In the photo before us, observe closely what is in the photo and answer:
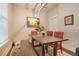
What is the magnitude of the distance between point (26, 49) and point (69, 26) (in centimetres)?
77

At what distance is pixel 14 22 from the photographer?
6.16 ft

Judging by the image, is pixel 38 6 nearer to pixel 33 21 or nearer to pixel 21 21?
pixel 33 21

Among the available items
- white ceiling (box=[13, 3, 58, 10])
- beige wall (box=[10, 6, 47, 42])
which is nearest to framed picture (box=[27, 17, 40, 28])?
beige wall (box=[10, 6, 47, 42])

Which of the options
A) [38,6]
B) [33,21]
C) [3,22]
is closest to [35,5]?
[38,6]

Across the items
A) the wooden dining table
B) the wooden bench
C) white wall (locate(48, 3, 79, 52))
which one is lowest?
the wooden bench

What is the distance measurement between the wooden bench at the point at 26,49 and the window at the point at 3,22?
29 centimetres

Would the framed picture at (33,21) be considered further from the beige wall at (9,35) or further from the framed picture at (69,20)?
the framed picture at (69,20)

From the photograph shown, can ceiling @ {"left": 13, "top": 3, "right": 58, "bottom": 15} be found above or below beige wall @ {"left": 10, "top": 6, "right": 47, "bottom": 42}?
above

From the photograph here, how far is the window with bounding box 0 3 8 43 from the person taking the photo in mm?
1851

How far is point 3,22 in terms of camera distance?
6.08ft

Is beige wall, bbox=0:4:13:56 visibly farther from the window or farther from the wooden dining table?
the wooden dining table

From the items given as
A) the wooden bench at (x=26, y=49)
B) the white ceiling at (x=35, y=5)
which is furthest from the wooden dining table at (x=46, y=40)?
the white ceiling at (x=35, y=5)

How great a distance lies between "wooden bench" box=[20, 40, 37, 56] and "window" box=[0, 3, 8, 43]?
0.94 ft

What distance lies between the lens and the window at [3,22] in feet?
6.07
